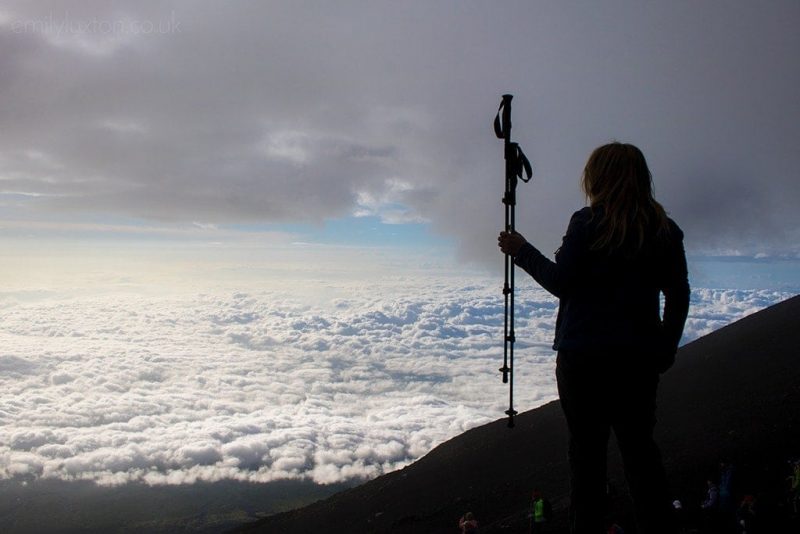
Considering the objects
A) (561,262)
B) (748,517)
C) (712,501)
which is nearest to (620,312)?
(561,262)

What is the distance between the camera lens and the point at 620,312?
4398mm

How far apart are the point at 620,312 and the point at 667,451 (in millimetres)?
42671

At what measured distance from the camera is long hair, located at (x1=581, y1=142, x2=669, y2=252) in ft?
14.3

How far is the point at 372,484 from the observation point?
6788 centimetres

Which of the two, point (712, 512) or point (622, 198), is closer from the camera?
point (622, 198)

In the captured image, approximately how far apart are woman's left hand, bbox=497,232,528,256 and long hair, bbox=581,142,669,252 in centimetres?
67

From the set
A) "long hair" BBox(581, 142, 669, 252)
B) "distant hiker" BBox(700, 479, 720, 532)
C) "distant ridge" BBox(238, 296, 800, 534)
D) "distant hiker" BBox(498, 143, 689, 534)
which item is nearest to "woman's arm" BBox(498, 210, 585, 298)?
"distant hiker" BBox(498, 143, 689, 534)

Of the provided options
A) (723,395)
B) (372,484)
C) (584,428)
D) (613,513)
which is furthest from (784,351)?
(584,428)

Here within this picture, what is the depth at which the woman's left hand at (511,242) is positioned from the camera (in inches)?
197

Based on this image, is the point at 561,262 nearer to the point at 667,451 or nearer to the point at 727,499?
the point at 727,499

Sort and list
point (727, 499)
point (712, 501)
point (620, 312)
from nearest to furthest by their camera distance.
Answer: point (620, 312)
point (727, 499)
point (712, 501)

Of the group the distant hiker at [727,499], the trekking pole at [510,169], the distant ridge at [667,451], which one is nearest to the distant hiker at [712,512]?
the distant hiker at [727,499]

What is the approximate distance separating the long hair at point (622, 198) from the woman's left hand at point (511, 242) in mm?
674

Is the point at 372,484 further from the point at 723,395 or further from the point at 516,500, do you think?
the point at 723,395
